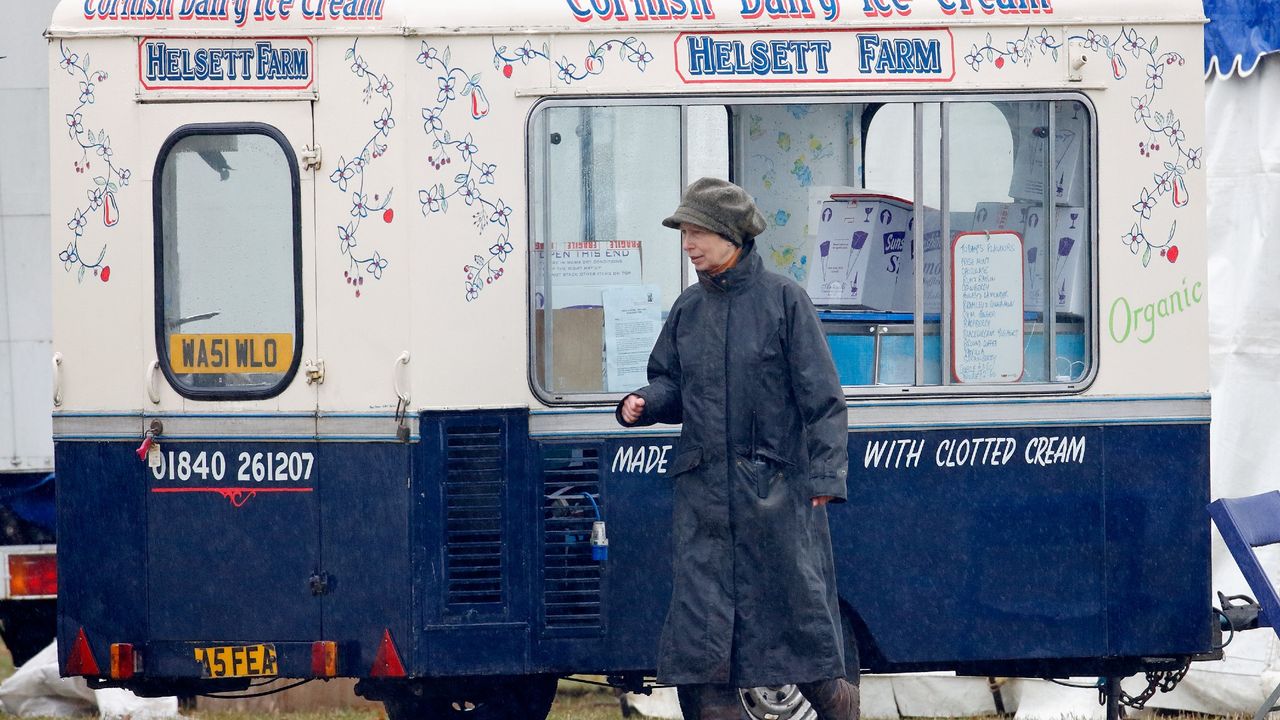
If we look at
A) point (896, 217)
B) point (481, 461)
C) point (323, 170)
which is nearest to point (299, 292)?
point (323, 170)

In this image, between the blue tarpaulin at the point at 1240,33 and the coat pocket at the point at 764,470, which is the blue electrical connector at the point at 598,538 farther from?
the blue tarpaulin at the point at 1240,33

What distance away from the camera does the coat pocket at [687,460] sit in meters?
5.00

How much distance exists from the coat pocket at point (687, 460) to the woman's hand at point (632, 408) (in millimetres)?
176

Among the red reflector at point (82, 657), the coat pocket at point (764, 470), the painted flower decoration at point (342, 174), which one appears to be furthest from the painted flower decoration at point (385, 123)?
the red reflector at point (82, 657)

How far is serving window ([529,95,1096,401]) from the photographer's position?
5719mm

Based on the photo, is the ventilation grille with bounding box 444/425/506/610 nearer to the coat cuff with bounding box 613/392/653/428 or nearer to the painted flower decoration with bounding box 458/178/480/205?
the coat cuff with bounding box 613/392/653/428

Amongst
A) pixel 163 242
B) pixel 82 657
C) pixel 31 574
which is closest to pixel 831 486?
pixel 163 242

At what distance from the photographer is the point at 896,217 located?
5910 millimetres

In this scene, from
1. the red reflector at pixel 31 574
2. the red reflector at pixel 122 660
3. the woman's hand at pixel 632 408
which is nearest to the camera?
the woman's hand at pixel 632 408

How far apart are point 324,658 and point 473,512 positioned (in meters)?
0.69

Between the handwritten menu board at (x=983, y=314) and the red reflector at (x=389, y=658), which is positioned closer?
the red reflector at (x=389, y=658)

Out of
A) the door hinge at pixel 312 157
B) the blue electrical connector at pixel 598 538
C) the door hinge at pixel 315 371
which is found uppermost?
the door hinge at pixel 312 157

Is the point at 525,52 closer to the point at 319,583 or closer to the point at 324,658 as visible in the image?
the point at 319,583

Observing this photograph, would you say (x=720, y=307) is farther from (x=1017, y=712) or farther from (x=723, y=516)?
(x=1017, y=712)
